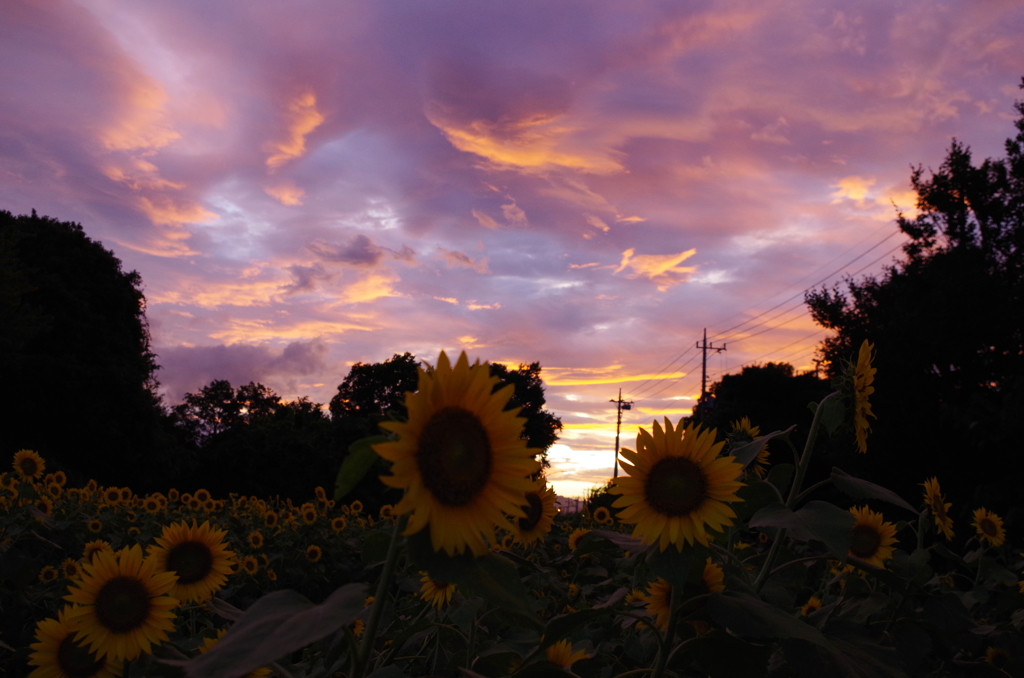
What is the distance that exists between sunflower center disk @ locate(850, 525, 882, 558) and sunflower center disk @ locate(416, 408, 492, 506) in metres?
2.34

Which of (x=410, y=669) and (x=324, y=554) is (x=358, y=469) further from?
(x=324, y=554)

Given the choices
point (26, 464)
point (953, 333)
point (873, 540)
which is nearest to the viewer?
point (873, 540)

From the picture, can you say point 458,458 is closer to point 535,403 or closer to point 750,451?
point 750,451

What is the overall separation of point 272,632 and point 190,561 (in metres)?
2.10

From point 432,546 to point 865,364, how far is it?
1.78 m

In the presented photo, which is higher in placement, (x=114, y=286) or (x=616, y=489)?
(x=114, y=286)

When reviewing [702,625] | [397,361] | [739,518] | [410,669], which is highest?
[397,361]

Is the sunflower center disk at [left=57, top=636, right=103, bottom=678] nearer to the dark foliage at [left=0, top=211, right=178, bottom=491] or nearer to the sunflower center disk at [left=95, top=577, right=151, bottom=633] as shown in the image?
the sunflower center disk at [left=95, top=577, right=151, bottom=633]

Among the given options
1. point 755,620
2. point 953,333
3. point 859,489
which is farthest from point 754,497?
point 953,333

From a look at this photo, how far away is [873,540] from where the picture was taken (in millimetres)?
2820

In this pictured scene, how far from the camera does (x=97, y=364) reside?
26.6m

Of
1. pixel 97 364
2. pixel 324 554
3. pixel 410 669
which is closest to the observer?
A: pixel 410 669

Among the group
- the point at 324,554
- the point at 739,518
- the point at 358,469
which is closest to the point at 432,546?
the point at 358,469

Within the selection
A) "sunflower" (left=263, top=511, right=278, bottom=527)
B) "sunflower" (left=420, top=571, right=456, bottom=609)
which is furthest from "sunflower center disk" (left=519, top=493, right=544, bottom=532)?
"sunflower" (left=263, top=511, right=278, bottom=527)
